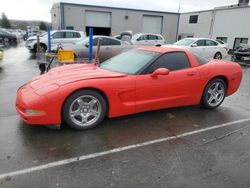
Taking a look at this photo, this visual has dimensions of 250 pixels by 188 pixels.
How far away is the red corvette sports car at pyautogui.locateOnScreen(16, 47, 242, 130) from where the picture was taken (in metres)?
3.60

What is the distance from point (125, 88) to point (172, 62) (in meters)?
1.25

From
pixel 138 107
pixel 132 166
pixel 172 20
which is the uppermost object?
pixel 172 20

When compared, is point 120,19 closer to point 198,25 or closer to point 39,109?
point 198,25

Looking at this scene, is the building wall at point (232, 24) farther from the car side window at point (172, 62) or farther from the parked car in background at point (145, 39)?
the car side window at point (172, 62)

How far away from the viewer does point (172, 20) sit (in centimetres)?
2988

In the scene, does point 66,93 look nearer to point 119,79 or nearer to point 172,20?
point 119,79

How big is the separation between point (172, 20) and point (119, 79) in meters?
28.1

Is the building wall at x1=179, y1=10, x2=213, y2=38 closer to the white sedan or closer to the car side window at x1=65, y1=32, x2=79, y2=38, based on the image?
the white sedan

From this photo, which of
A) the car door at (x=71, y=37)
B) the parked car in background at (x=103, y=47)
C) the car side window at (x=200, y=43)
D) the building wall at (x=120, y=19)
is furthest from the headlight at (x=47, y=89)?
the building wall at (x=120, y=19)

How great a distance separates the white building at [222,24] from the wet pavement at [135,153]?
890 inches

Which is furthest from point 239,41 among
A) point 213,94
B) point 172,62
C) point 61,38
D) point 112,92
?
point 112,92

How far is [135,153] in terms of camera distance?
10.8 feet

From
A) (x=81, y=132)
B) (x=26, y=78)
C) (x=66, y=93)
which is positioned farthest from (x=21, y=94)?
(x=26, y=78)

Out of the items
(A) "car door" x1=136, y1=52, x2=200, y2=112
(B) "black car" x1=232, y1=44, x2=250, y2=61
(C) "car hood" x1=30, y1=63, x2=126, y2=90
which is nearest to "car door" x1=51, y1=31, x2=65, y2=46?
(C) "car hood" x1=30, y1=63, x2=126, y2=90
